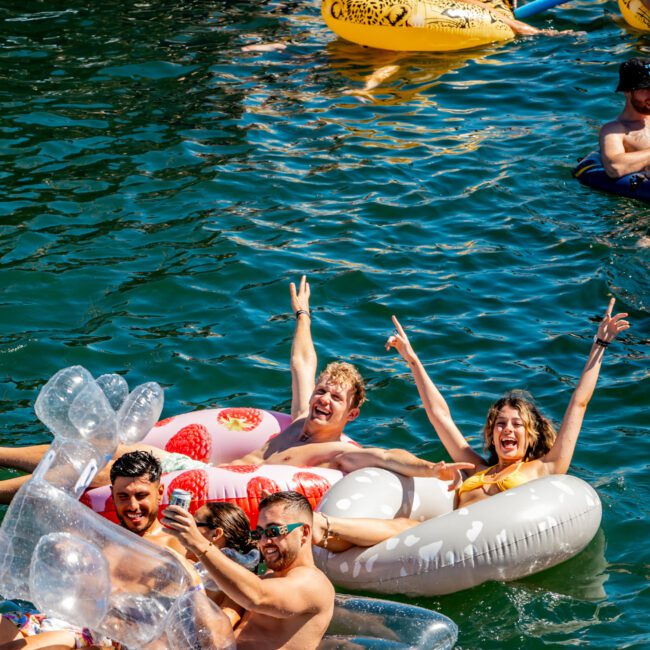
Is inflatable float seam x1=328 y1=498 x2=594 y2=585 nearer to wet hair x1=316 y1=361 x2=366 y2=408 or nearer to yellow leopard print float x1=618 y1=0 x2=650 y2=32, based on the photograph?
wet hair x1=316 y1=361 x2=366 y2=408

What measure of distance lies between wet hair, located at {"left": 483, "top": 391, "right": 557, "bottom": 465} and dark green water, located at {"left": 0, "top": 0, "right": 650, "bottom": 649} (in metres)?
0.63

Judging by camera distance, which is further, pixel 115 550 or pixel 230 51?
pixel 230 51

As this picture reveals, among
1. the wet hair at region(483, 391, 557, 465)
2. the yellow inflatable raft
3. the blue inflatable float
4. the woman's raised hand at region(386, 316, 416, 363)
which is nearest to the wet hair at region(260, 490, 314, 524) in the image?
the wet hair at region(483, 391, 557, 465)

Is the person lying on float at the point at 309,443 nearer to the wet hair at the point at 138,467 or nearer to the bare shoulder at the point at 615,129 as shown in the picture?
the wet hair at the point at 138,467

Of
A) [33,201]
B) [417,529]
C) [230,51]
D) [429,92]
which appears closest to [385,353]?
[417,529]

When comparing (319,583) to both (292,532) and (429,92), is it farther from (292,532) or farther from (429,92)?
(429,92)

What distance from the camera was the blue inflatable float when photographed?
1083 centimetres

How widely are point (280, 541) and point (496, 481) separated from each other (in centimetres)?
191

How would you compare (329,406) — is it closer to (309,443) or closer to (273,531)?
(309,443)

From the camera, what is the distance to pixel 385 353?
360 inches

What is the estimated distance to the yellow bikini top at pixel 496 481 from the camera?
669 cm

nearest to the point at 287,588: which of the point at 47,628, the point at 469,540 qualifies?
the point at 47,628

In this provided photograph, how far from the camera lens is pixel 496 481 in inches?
264

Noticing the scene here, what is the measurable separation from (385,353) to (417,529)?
2984mm
